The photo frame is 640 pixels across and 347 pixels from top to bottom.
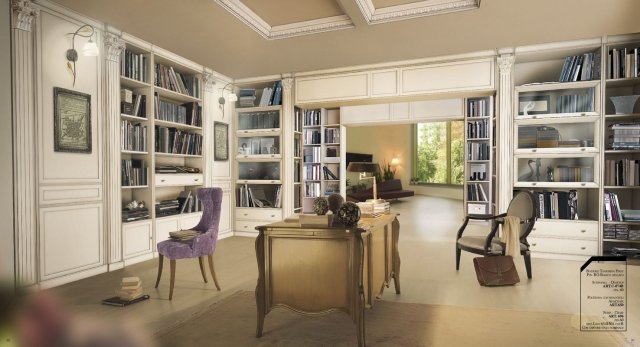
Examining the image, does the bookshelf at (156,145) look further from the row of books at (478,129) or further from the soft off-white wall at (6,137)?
the row of books at (478,129)

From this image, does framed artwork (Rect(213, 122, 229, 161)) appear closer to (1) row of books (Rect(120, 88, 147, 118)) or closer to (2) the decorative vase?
(1) row of books (Rect(120, 88, 147, 118))

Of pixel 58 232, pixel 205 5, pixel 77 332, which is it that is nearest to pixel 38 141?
pixel 58 232

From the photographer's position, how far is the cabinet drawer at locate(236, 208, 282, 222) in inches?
255

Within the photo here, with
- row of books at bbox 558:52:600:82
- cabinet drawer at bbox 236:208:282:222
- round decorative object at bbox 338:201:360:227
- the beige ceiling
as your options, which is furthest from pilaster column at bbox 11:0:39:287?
row of books at bbox 558:52:600:82

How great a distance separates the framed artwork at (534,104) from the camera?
5.13 metres

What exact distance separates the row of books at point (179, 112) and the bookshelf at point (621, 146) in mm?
5541

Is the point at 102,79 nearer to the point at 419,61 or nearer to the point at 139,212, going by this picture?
the point at 139,212

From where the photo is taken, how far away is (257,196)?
6762 millimetres

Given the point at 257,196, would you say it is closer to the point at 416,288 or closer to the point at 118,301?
the point at 118,301

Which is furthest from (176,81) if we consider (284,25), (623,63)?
(623,63)

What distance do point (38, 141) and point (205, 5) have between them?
6.83ft

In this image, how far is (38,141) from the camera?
3643 mm

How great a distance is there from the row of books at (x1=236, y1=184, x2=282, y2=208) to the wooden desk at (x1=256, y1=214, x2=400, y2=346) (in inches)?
152

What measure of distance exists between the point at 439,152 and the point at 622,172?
11012mm
